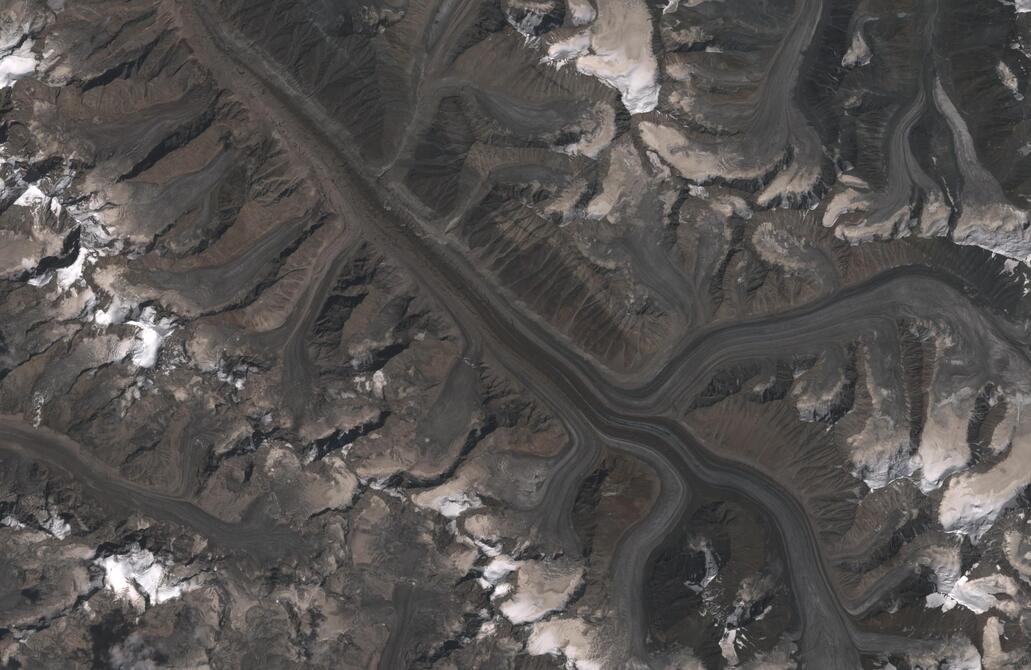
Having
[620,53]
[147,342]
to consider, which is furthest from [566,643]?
[620,53]

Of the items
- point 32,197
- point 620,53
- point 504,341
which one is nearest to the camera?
point 504,341

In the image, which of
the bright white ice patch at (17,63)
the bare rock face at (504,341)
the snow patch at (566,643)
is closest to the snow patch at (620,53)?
the bare rock face at (504,341)

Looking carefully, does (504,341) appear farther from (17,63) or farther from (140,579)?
(17,63)

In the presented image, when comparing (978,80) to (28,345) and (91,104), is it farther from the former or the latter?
(28,345)

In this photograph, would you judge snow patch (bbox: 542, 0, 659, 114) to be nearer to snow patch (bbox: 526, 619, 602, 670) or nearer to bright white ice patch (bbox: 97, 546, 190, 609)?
snow patch (bbox: 526, 619, 602, 670)

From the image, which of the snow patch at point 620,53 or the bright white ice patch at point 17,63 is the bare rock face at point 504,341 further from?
the bright white ice patch at point 17,63

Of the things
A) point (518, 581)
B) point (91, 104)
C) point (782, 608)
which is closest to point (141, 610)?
point (518, 581)

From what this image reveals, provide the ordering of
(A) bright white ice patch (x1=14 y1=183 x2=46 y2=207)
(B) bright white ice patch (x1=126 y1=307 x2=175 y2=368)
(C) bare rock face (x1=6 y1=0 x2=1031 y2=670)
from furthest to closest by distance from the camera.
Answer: (A) bright white ice patch (x1=14 y1=183 x2=46 y2=207) < (B) bright white ice patch (x1=126 y1=307 x2=175 y2=368) < (C) bare rock face (x1=6 y1=0 x2=1031 y2=670)

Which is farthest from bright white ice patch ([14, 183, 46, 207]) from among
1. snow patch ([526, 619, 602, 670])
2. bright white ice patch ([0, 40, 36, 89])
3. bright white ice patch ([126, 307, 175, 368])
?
snow patch ([526, 619, 602, 670])
